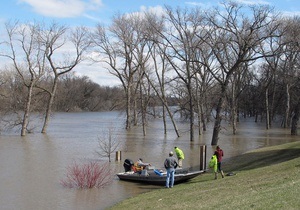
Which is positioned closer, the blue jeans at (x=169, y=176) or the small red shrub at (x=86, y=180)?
the blue jeans at (x=169, y=176)

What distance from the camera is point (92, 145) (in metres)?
39.1

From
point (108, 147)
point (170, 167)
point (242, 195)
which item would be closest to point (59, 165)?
point (108, 147)

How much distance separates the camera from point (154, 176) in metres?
21.3

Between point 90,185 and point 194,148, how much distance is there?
722 inches

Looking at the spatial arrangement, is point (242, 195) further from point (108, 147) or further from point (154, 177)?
point (108, 147)

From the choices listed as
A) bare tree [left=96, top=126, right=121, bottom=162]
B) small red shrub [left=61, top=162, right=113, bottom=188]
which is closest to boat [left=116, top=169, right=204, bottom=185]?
small red shrub [left=61, top=162, right=113, bottom=188]

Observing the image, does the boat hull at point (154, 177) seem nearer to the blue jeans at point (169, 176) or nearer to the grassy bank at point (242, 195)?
the grassy bank at point (242, 195)

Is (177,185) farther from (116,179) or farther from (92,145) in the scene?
(92,145)

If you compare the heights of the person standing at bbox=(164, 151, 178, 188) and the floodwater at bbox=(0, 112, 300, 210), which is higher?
the person standing at bbox=(164, 151, 178, 188)

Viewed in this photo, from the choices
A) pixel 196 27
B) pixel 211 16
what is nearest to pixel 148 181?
pixel 211 16

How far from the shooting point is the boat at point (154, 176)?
20.9m

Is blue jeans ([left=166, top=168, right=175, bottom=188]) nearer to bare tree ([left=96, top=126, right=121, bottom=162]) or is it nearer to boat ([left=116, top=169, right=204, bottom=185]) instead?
boat ([left=116, top=169, right=204, bottom=185])

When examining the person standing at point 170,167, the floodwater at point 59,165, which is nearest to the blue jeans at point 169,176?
the person standing at point 170,167

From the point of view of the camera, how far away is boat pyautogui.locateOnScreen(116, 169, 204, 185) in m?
20.9
